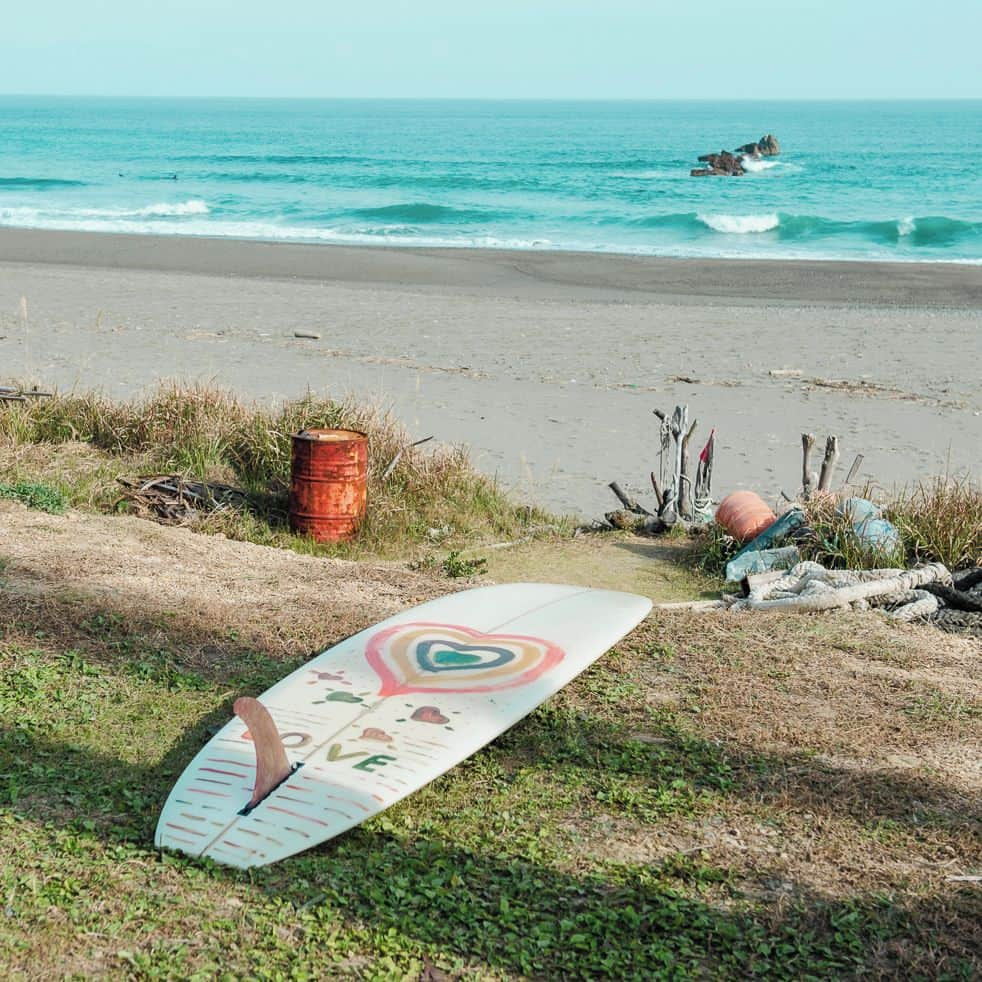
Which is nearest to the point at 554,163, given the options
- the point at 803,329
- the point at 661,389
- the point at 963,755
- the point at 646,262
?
the point at 646,262

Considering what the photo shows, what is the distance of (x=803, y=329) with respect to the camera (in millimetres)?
16656

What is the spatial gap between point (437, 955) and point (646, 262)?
79.1 feet

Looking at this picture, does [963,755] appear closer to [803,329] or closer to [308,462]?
[308,462]

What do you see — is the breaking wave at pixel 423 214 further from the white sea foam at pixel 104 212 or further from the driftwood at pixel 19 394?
the driftwood at pixel 19 394

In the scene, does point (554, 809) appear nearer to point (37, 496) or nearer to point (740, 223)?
point (37, 496)

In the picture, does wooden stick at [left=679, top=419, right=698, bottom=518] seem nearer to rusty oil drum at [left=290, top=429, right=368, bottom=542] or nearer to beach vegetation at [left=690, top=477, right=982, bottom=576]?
beach vegetation at [left=690, top=477, right=982, bottom=576]

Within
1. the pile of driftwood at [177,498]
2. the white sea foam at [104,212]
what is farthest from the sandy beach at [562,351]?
the white sea foam at [104,212]

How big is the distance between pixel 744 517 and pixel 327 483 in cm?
254

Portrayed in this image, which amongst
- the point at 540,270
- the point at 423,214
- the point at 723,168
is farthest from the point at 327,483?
the point at 723,168

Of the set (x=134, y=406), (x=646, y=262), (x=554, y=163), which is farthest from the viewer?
(x=554, y=163)

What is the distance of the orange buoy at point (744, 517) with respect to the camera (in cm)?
754

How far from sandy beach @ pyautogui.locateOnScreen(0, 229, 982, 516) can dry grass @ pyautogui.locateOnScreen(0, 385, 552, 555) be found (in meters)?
0.85

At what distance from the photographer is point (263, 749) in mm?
Result: 4027

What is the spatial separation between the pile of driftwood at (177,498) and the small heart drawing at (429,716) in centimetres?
361
